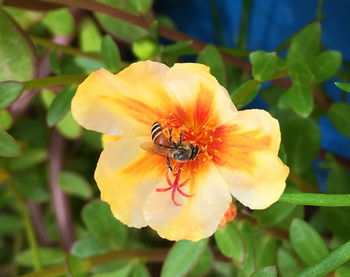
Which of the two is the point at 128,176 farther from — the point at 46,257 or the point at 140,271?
the point at 46,257

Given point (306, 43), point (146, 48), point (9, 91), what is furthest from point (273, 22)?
point (9, 91)

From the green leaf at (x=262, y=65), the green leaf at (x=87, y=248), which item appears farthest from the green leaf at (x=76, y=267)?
the green leaf at (x=262, y=65)

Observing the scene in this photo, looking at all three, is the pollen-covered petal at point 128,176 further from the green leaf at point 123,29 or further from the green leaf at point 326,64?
the green leaf at point 123,29

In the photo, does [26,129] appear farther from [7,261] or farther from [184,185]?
[184,185]

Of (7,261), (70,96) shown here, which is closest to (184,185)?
(70,96)

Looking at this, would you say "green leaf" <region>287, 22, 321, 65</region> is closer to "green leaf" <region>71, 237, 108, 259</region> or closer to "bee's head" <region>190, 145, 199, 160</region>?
"bee's head" <region>190, 145, 199, 160</region>

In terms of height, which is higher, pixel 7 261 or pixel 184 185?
pixel 184 185
